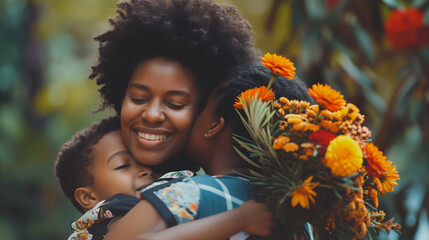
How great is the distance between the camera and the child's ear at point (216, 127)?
212cm

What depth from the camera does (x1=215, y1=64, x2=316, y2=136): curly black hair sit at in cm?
213

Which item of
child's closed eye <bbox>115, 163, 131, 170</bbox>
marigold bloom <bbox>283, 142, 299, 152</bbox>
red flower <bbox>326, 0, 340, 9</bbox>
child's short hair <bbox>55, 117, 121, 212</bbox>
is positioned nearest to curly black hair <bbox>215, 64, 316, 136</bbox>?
marigold bloom <bbox>283, 142, 299, 152</bbox>

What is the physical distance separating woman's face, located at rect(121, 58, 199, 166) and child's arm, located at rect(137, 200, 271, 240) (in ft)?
1.68

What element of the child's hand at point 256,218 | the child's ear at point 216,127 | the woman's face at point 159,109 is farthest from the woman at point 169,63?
the child's hand at point 256,218

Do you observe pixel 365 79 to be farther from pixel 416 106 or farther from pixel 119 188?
pixel 119 188

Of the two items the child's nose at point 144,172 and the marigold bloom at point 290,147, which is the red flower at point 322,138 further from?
the child's nose at point 144,172

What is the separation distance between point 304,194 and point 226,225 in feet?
0.89

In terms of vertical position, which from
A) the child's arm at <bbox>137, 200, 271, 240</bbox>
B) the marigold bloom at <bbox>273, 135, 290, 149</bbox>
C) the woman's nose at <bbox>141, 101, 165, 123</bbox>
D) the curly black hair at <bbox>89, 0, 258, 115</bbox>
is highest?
the curly black hair at <bbox>89, 0, 258, 115</bbox>

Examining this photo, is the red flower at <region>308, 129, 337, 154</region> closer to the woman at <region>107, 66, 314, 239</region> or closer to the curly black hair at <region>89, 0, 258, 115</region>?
the woman at <region>107, 66, 314, 239</region>

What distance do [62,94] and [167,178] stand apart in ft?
21.1

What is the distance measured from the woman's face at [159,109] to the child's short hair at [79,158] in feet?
0.79

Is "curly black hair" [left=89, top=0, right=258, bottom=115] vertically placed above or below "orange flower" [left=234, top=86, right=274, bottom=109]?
above

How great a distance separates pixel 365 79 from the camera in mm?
4848

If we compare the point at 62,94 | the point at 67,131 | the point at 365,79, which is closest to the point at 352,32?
the point at 365,79
